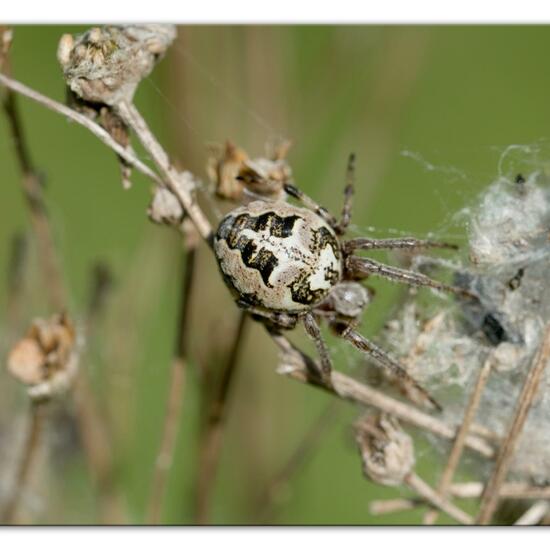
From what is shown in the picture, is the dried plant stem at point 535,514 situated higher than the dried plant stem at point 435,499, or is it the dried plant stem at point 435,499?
the dried plant stem at point 535,514

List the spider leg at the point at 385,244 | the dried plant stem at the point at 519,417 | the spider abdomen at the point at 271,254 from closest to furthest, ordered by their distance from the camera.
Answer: the dried plant stem at the point at 519,417 → the spider abdomen at the point at 271,254 → the spider leg at the point at 385,244

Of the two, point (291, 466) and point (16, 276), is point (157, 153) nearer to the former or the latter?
point (16, 276)

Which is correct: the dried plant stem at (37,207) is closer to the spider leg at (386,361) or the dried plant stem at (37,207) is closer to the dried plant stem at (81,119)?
the dried plant stem at (81,119)

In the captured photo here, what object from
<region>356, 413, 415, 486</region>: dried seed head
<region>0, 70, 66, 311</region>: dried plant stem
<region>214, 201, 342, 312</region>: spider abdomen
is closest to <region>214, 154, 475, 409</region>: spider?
<region>214, 201, 342, 312</region>: spider abdomen

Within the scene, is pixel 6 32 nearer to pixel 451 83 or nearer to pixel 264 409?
pixel 264 409

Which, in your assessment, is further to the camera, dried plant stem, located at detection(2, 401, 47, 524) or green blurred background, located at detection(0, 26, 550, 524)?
green blurred background, located at detection(0, 26, 550, 524)

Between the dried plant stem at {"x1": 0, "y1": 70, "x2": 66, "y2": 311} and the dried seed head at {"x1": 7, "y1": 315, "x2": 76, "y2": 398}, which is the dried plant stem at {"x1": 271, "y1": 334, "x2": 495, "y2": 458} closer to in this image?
the dried seed head at {"x1": 7, "y1": 315, "x2": 76, "y2": 398}

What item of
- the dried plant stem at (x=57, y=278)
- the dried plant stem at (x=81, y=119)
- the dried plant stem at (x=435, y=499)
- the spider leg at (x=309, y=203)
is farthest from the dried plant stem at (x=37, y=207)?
the dried plant stem at (x=435, y=499)

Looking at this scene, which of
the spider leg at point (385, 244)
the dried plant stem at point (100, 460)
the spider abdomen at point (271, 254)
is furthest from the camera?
the dried plant stem at point (100, 460)
